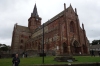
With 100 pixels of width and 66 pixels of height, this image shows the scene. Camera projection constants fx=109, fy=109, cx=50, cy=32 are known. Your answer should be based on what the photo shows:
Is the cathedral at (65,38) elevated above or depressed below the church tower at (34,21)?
below

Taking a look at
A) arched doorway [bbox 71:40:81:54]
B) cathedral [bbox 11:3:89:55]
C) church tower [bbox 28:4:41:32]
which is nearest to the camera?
cathedral [bbox 11:3:89:55]

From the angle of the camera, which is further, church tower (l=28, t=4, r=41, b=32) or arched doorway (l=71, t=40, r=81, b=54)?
church tower (l=28, t=4, r=41, b=32)

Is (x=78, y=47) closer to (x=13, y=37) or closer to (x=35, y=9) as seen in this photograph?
(x=13, y=37)

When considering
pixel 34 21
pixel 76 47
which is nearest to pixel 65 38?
pixel 76 47

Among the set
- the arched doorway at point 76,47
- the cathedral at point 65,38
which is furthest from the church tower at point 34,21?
the arched doorway at point 76,47

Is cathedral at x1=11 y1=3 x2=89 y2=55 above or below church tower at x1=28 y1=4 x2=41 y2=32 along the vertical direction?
below

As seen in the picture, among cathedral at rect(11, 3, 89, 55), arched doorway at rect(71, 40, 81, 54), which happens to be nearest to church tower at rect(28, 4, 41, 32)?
cathedral at rect(11, 3, 89, 55)

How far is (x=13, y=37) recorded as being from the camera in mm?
66500

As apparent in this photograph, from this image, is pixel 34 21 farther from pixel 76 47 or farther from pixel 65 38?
pixel 76 47

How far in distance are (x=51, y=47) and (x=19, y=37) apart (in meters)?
33.7

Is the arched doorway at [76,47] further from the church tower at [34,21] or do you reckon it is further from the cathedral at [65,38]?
the church tower at [34,21]

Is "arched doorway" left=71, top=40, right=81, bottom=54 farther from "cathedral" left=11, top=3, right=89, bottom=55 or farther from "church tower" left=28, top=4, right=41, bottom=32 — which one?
"church tower" left=28, top=4, right=41, bottom=32

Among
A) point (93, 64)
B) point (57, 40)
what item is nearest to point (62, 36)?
point (57, 40)

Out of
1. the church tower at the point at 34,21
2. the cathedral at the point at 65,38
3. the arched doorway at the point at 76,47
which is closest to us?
the cathedral at the point at 65,38
